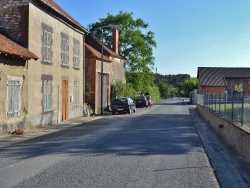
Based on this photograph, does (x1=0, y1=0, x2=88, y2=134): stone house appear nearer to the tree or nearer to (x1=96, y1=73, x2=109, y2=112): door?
(x1=96, y1=73, x2=109, y2=112): door

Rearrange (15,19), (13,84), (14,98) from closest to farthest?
(13,84)
(14,98)
(15,19)

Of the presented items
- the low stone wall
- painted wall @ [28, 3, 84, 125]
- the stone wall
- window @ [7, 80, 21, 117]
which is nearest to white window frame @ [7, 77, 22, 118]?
window @ [7, 80, 21, 117]

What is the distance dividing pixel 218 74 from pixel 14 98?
238ft

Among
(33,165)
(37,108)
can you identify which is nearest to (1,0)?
(37,108)

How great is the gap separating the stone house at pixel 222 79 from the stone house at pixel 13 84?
2658 inches

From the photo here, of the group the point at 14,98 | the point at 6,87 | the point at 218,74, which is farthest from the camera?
the point at 218,74

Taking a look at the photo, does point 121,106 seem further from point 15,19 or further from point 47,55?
point 15,19

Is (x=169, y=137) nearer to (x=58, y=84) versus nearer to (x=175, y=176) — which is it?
(x=175, y=176)

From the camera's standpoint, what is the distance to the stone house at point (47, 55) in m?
20.4

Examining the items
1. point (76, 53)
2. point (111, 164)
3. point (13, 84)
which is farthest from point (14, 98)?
point (76, 53)

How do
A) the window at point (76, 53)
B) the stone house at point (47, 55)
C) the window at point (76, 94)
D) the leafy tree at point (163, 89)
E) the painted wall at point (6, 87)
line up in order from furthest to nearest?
the leafy tree at point (163, 89) → the window at point (76, 94) → the window at point (76, 53) → the stone house at point (47, 55) → the painted wall at point (6, 87)

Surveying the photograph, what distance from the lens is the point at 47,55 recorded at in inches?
913

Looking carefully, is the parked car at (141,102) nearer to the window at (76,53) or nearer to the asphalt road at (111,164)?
the window at (76,53)

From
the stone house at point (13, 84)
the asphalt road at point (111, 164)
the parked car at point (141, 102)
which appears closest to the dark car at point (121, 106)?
the parked car at point (141, 102)
